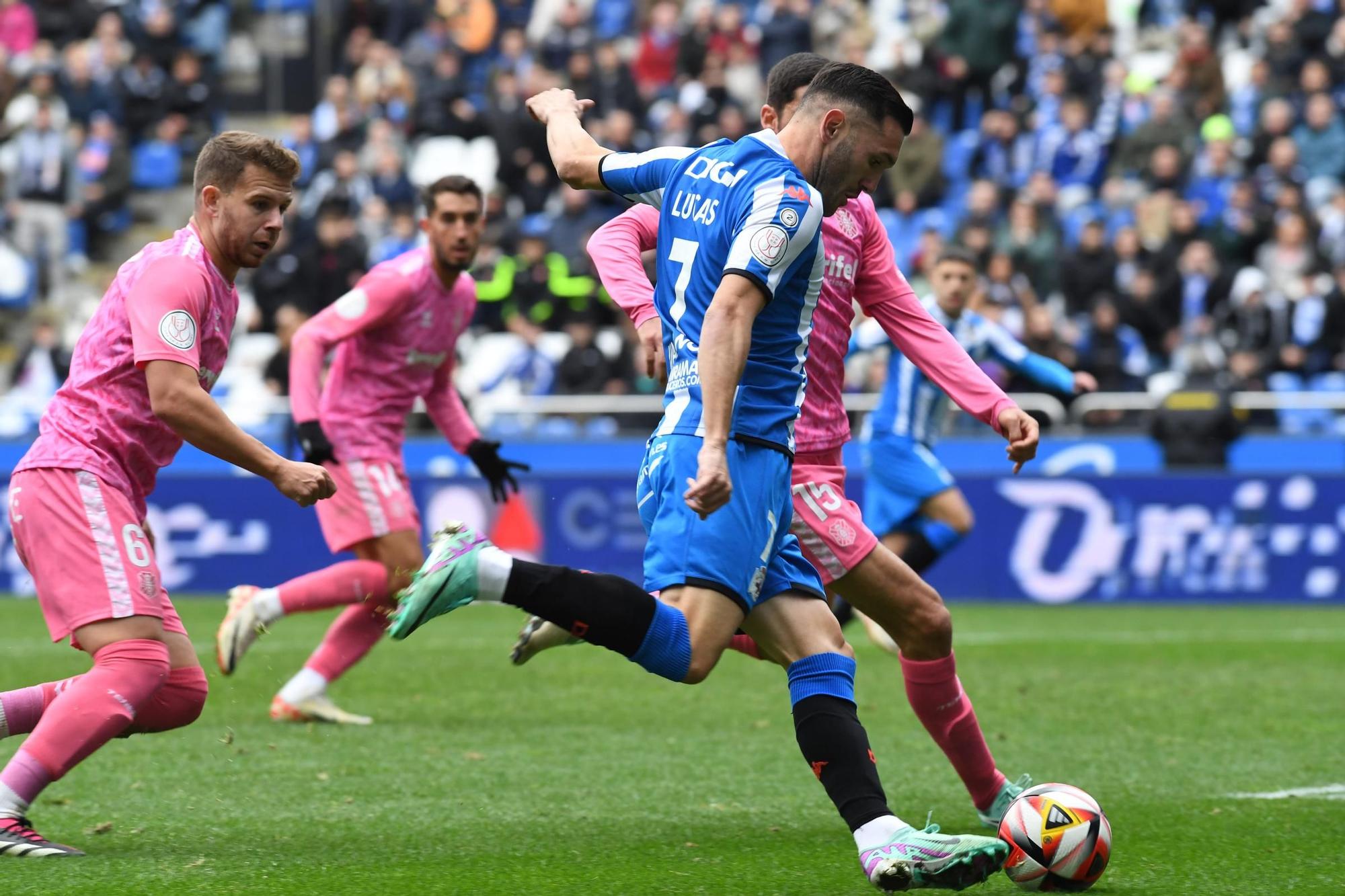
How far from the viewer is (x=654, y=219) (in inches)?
244

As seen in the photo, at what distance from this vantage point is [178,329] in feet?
17.3

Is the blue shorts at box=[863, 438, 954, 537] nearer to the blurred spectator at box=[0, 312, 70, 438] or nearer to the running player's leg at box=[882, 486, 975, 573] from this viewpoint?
the running player's leg at box=[882, 486, 975, 573]

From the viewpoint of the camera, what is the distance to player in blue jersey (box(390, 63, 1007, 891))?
4652 mm

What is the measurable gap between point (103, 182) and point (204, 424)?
1716 cm

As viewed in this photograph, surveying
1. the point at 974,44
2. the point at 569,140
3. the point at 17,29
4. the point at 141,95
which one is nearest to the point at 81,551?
the point at 569,140

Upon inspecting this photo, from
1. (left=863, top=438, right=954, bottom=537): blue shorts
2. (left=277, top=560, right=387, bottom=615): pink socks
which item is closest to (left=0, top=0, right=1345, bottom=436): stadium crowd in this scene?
(left=863, top=438, right=954, bottom=537): blue shorts

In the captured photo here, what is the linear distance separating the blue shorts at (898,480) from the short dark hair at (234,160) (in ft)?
20.3

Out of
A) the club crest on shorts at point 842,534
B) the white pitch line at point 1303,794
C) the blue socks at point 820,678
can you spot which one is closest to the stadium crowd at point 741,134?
the white pitch line at point 1303,794

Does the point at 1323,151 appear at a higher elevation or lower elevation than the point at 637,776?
higher

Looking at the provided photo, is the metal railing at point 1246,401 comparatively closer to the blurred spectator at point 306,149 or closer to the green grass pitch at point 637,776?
the green grass pitch at point 637,776

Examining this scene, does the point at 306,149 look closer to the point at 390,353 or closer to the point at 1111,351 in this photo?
the point at 1111,351

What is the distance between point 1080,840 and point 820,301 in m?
1.95

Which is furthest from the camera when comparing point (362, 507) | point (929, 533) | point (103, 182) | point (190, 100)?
point (190, 100)

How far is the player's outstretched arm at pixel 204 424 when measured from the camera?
517 centimetres
